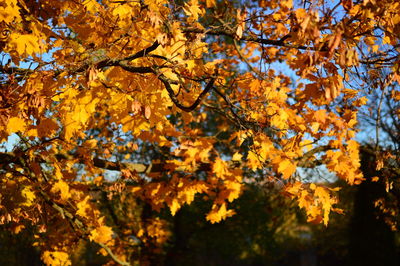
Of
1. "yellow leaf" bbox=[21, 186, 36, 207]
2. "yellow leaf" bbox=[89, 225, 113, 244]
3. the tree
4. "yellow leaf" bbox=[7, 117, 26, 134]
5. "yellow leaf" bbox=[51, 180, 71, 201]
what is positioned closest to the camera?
the tree

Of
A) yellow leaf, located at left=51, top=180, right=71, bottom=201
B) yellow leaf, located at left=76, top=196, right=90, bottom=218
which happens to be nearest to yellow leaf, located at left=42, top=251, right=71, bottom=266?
yellow leaf, located at left=76, top=196, right=90, bottom=218

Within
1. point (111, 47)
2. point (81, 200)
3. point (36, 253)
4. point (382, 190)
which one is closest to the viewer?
point (111, 47)

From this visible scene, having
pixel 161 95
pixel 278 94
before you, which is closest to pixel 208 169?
pixel 278 94

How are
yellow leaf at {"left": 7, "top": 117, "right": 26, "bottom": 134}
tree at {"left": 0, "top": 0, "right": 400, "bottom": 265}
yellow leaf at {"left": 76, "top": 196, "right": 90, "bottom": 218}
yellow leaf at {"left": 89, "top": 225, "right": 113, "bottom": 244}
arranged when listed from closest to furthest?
tree at {"left": 0, "top": 0, "right": 400, "bottom": 265} → yellow leaf at {"left": 7, "top": 117, "right": 26, "bottom": 134} → yellow leaf at {"left": 89, "top": 225, "right": 113, "bottom": 244} → yellow leaf at {"left": 76, "top": 196, "right": 90, "bottom": 218}

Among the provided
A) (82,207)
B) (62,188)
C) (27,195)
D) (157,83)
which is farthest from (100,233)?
(157,83)

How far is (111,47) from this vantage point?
377cm

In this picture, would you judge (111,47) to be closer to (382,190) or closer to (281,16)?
(281,16)

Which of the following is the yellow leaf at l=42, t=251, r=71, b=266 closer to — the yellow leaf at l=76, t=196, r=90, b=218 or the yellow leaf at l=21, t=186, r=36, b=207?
the yellow leaf at l=76, t=196, r=90, b=218

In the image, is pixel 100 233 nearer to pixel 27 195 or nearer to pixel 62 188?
pixel 62 188

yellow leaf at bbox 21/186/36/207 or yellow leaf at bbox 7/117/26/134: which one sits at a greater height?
yellow leaf at bbox 7/117/26/134

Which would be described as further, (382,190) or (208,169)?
(382,190)

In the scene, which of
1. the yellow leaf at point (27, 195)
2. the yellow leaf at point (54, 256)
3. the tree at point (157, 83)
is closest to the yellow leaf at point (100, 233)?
the tree at point (157, 83)

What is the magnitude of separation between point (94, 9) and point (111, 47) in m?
0.48

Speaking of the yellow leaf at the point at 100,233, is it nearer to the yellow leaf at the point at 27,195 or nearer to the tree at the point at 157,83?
the tree at the point at 157,83
